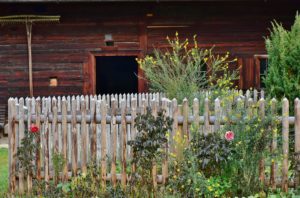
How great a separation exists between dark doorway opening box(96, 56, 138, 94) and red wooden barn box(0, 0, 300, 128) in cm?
793

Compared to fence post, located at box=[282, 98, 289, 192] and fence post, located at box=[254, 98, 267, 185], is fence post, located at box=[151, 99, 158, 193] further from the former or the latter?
fence post, located at box=[282, 98, 289, 192]

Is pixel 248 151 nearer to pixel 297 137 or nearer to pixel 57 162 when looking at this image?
pixel 297 137

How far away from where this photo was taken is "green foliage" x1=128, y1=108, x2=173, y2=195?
7.23 metres

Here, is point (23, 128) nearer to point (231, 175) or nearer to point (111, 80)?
point (231, 175)

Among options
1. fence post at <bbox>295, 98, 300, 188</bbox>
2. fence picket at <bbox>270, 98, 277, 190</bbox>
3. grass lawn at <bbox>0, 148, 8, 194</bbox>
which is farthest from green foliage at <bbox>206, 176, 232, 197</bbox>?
grass lawn at <bbox>0, 148, 8, 194</bbox>

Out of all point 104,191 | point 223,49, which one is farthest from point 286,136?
point 223,49

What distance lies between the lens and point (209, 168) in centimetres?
734

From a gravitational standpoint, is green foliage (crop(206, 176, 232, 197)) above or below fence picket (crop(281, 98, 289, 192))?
below

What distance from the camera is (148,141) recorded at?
23.7 ft

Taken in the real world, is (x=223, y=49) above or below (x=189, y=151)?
above

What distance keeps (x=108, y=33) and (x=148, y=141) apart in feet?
28.2

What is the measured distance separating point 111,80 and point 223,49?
926 cm

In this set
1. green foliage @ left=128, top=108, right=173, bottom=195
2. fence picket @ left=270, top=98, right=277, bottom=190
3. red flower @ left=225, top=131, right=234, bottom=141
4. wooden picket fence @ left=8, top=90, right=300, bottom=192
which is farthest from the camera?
wooden picket fence @ left=8, top=90, right=300, bottom=192

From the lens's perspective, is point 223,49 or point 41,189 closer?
point 41,189
